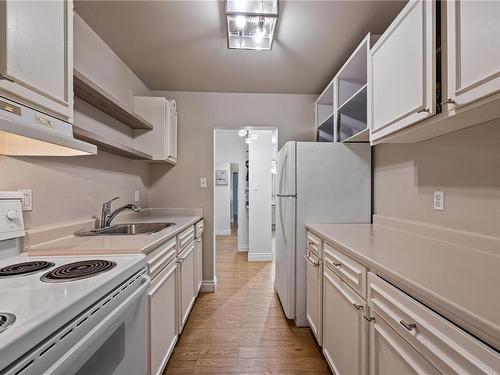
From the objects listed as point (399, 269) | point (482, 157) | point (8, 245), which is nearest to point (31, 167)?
point (8, 245)

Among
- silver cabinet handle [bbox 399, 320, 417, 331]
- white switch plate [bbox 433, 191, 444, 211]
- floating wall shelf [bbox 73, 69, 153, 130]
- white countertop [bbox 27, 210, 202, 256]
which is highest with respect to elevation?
floating wall shelf [bbox 73, 69, 153, 130]

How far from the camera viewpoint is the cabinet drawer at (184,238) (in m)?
1.87

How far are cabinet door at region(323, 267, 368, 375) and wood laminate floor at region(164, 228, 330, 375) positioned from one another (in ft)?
1.03

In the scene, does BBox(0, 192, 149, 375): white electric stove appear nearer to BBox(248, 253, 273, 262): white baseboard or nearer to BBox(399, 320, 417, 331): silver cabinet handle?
BBox(399, 320, 417, 331): silver cabinet handle

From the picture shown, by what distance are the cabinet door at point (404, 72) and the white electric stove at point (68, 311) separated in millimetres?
1489

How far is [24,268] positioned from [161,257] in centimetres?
63

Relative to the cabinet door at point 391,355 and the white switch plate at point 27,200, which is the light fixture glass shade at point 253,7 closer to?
the white switch plate at point 27,200

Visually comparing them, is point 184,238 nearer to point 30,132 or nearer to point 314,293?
point 314,293

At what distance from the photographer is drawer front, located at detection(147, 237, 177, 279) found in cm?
130

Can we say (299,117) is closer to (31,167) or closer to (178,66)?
(178,66)

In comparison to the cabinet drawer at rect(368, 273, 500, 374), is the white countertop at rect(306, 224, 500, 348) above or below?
above

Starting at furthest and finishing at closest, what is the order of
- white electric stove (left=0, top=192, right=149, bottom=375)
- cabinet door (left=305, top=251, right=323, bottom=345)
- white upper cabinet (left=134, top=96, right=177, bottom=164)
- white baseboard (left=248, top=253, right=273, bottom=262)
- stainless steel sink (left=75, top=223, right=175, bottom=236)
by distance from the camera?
white baseboard (left=248, top=253, right=273, bottom=262) → white upper cabinet (left=134, top=96, right=177, bottom=164) → stainless steel sink (left=75, top=223, right=175, bottom=236) → cabinet door (left=305, top=251, right=323, bottom=345) → white electric stove (left=0, top=192, right=149, bottom=375)

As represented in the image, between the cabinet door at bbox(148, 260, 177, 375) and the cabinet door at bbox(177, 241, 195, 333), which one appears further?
the cabinet door at bbox(177, 241, 195, 333)

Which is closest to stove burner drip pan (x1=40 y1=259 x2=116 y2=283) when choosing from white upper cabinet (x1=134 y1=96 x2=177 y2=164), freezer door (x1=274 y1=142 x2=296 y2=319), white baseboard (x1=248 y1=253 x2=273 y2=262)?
freezer door (x1=274 y1=142 x2=296 y2=319)
